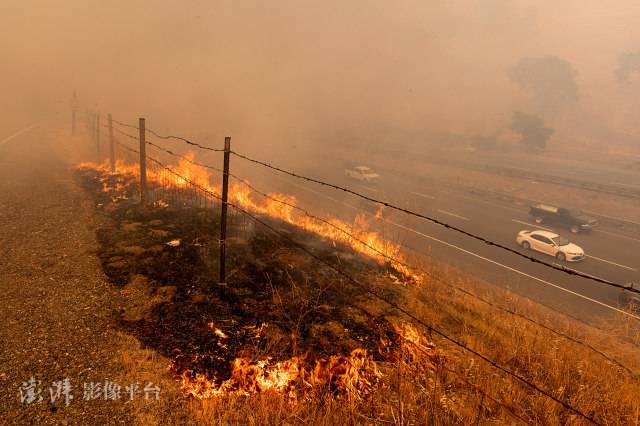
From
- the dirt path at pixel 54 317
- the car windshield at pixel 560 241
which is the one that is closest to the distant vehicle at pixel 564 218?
the car windshield at pixel 560 241

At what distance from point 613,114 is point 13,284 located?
107 metres

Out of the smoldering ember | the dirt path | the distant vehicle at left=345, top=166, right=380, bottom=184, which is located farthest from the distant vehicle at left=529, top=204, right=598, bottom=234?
the dirt path

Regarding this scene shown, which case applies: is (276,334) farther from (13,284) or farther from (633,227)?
(633,227)

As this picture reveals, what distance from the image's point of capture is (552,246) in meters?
19.7

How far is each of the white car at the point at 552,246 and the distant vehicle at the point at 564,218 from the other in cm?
568

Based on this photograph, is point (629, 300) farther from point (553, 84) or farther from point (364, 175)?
point (553, 84)

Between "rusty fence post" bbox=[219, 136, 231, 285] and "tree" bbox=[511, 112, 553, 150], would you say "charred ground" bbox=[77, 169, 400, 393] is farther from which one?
"tree" bbox=[511, 112, 553, 150]

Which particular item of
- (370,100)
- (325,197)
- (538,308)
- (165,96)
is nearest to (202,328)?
(538,308)

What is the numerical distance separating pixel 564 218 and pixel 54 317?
97.8ft

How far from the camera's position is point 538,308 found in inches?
550

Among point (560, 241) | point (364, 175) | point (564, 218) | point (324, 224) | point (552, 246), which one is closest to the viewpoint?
point (324, 224)

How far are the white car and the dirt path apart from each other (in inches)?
870

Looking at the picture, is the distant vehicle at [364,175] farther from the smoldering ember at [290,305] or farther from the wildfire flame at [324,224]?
the wildfire flame at [324,224]

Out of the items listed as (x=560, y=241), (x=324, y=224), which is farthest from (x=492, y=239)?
(x=324, y=224)
